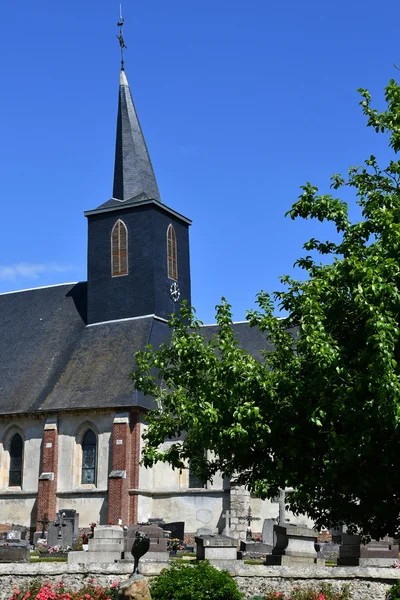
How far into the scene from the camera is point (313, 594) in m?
14.2

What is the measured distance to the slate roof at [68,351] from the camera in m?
35.8

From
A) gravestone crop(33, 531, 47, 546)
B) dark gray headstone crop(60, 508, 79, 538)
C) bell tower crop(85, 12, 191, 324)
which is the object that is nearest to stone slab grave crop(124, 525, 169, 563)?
gravestone crop(33, 531, 47, 546)

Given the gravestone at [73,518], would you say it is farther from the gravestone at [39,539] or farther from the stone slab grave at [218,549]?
the stone slab grave at [218,549]

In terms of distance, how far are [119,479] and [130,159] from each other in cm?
1600

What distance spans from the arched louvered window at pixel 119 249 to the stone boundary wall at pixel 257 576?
24690 millimetres

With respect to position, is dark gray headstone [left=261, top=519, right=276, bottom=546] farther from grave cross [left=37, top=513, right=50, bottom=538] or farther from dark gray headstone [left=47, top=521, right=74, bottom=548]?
grave cross [left=37, top=513, right=50, bottom=538]

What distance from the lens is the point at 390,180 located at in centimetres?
1598

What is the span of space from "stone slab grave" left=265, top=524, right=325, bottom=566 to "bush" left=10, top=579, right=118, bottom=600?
4924 millimetres

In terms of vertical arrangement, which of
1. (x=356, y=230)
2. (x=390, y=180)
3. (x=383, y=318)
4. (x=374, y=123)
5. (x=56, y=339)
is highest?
(x=56, y=339)

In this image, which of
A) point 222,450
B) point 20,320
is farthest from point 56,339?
point 222,450

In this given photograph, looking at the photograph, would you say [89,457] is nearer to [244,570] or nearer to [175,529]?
[175,529]

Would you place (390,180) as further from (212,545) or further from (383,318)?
(212,545)

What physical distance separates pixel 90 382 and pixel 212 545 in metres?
18.8

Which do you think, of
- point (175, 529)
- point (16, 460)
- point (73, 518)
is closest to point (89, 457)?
point (16, 460)
